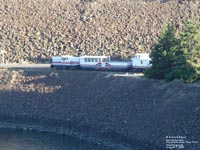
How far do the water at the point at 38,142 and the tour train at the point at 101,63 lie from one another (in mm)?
14643

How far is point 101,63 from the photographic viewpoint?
7962 cm

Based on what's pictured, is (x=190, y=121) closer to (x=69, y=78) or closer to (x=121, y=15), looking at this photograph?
(x=69, y=78)

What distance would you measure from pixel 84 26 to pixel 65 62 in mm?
13965

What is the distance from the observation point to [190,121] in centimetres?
5597

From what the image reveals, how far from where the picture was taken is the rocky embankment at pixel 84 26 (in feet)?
299

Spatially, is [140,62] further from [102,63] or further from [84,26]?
[84,26]

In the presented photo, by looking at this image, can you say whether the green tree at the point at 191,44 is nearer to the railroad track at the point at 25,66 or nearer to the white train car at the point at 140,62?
the white train car at the point at 140,62

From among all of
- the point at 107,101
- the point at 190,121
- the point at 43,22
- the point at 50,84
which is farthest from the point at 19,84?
the point at 190,121

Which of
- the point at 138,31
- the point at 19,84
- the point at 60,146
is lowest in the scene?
the point at 60,146

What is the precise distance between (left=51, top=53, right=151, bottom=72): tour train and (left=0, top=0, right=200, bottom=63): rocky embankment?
8236 millimetres

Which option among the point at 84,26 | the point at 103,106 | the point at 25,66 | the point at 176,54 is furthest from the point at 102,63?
the point at 84,26

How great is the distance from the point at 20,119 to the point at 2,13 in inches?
1259

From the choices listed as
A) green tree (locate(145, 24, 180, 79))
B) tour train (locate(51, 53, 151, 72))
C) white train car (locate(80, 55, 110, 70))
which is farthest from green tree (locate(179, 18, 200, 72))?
white train car (locate(80, 55, 110, 70))

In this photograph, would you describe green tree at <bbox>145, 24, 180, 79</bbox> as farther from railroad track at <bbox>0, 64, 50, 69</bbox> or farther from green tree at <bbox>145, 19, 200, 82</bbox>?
railroad track at <bbox>0, 64, 50, 69</bbox>
